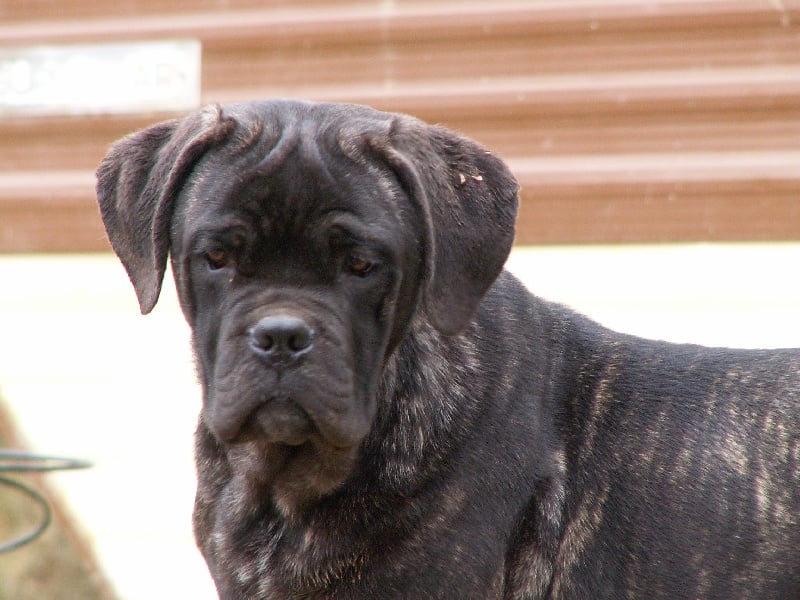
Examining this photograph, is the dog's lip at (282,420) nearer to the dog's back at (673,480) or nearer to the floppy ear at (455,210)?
the floppy ear at (455,210)

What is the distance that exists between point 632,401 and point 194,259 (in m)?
1.37

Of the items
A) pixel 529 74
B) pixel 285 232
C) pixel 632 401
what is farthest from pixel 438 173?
pixel 529 74

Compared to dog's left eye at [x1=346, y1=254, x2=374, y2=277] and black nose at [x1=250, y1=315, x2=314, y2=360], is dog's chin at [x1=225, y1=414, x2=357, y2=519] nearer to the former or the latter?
black nose at [x1=250, y1=315, x2=314, y2=360]

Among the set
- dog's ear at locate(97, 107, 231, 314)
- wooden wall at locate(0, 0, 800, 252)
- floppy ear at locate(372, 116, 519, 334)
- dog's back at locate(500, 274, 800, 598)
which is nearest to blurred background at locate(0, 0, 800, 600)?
wooden wall at locate(0, 0, 800, 252)

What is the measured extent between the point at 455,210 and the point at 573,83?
8.40 ft

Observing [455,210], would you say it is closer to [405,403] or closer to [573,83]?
[405,403]

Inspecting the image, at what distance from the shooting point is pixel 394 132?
332cm

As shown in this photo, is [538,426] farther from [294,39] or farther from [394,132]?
[294,39]

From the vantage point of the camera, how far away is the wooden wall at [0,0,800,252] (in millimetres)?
5480

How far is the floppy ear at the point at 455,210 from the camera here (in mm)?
3180

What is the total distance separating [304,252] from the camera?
315cm

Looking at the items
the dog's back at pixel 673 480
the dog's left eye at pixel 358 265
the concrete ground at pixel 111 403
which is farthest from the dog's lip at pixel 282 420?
the concrete ground at pixel 111 403

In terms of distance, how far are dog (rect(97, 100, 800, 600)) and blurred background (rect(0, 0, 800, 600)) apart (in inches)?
83.9

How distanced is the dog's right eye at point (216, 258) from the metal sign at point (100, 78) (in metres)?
2.92
